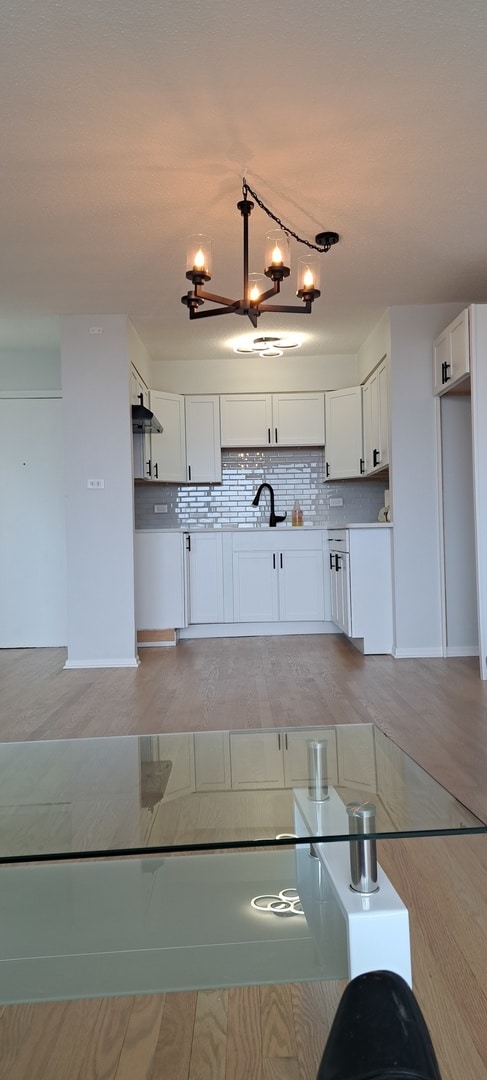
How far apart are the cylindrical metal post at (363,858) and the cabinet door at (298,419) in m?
5.87

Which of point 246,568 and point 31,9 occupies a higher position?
point 31,9

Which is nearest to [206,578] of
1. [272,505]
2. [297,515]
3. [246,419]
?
[272,505]

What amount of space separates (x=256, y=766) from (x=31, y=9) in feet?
7.52

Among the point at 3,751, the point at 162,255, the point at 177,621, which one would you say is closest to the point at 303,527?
the point at 177,621

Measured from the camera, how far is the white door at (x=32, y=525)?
21.5 ft

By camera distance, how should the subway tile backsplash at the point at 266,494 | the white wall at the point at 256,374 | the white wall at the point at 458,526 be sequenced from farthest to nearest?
the subway tile backsplash at the point at 266,494 < the white wall at the point at 256,374 < the white wall at the point at 458,526

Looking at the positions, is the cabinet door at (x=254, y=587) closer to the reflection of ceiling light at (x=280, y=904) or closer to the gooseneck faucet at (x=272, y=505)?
the gooseneck faucet at (x=272, y=505)

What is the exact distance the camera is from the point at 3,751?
66.9 inches

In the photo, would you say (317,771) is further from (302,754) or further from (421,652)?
(421,652)

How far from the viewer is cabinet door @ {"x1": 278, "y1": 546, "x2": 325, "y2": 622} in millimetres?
6500

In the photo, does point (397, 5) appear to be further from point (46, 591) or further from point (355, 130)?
point (46, 591)

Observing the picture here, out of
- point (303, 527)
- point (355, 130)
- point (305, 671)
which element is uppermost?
point (355, 130)

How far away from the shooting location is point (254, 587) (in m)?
6.50

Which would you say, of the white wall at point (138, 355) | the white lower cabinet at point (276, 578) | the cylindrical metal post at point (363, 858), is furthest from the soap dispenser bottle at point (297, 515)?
the cylindrical metal post at point (363, 858)
